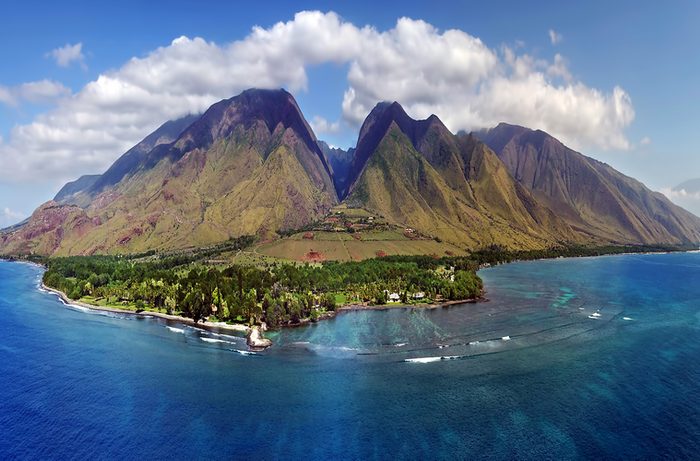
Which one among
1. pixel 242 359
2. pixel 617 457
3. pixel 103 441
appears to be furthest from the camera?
pixel 242 359

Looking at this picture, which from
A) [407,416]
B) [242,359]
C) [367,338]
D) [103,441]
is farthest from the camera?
[367,338]

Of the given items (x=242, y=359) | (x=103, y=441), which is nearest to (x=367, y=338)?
(x=242, y=359)

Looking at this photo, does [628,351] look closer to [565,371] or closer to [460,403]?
→ [565,371]

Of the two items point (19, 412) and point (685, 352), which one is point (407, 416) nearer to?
point (19, 412)

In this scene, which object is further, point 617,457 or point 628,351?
point 628,351

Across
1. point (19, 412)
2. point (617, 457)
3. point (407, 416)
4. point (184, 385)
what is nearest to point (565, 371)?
point (617, 457)

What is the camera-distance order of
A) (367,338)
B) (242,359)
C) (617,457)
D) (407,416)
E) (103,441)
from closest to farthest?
1. (617,457)
2. (103,441)
3. (407,416)
4. (242,359)
5. (367,338)

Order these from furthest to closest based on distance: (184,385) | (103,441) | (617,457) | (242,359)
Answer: (242,359)
(184,385)
(103,441)
(617,457)
